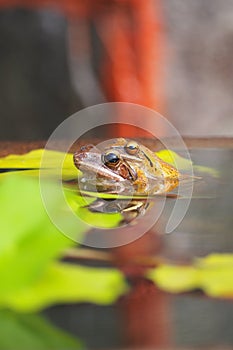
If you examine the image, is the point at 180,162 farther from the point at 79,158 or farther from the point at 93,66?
the point at 93,66

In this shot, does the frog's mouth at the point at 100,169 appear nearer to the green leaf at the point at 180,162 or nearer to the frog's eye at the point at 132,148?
the frog's eye at the point at 132,148

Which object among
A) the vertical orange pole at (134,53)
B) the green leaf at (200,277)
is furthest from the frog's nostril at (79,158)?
the vertical orange pole at (134,53)

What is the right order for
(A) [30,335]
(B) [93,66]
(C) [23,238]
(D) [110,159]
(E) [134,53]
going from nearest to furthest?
(A) [30,335] < (C) [23,238] < (D) [110,159] < (E) [134,53] < (B) [93,66]

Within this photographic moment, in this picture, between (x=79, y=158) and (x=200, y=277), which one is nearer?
(x=200, y=277)

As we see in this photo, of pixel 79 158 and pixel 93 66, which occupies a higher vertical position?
pixel 79 158

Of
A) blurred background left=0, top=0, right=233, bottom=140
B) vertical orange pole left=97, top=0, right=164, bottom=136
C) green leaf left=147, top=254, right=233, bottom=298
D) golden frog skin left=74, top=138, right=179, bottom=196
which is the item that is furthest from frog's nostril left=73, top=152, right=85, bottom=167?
blurred background left=0, top=0, right=233, bottom=140

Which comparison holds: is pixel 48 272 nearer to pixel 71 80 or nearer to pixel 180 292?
pixel 180 292

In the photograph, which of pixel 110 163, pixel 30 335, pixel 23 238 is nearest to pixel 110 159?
pixel 110 163

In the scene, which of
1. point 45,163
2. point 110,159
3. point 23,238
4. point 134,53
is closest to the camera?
point 23,238
